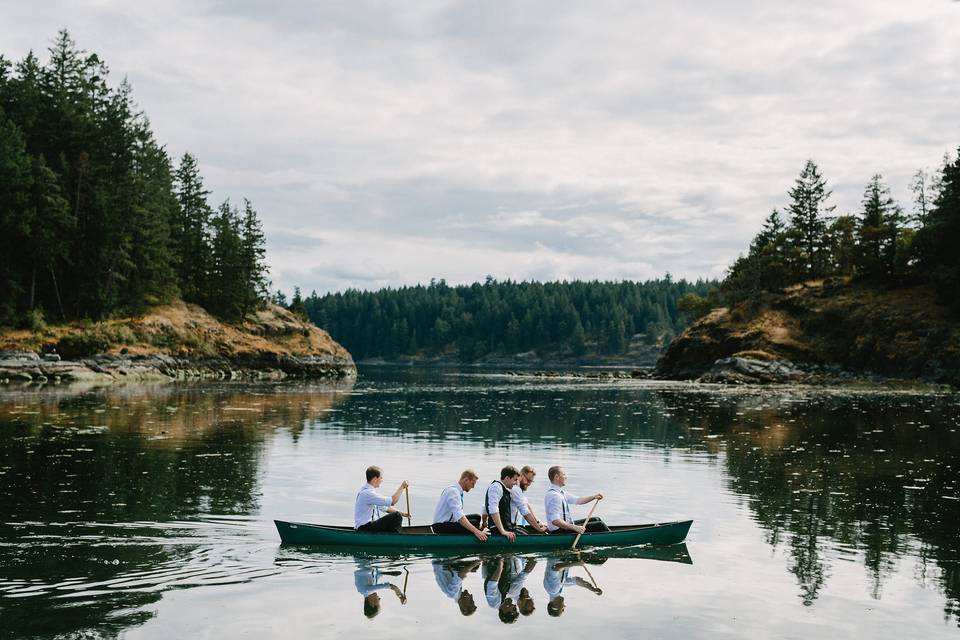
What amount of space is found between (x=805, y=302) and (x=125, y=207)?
7217 centimetres

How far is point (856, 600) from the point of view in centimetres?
1260

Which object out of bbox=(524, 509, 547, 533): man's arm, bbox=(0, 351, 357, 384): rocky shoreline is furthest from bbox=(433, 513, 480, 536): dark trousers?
bbox=(0, 351, 357, 384): rocky shoreline

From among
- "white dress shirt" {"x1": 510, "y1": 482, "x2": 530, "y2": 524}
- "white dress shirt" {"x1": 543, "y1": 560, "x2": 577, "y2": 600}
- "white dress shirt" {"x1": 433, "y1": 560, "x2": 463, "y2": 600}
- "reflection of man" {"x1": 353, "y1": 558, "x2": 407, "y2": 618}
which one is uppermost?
"white dress shirt" {"x1": 510, "y1": 482, "x2": 530, "y2": 524}

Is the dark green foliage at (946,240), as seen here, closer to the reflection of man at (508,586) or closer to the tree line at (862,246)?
the tree line at (862,246)

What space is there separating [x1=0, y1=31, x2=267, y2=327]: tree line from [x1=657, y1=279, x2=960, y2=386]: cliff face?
60.7 meters

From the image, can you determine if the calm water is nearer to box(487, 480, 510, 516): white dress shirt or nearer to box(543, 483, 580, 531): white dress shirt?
box(543, 483, 580, 531): white dress shirt

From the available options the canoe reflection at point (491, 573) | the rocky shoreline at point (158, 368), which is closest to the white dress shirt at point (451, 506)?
the canoe reflection at point (491, 573)

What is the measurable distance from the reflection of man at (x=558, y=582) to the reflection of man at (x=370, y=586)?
230 cm

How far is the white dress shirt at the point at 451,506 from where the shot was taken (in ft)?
51.5

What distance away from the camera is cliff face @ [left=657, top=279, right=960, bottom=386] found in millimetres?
75000

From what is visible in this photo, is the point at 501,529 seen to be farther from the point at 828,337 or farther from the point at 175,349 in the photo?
the point at 828,337

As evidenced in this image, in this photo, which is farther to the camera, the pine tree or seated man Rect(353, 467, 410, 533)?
the pine tree

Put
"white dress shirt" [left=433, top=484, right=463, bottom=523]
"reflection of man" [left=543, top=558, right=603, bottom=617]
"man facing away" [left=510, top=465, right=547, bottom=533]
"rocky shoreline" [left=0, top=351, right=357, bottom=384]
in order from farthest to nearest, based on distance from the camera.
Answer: "rocky shoreline" [left=0, top=351, right=357, bottom=384], "man facing away" [left=510, top=465, right=547, bottom=533], "white dress shirt" [left=433, top=484, right=463, bottom=523], "reflection of man" [left=543, top=558, right=603, bottom=617]

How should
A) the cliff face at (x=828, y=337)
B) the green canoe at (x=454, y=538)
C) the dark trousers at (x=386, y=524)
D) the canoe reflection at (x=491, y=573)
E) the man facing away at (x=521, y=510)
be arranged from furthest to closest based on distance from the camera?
the cliff face at (x=828, y=337)
the man facing away at (x=521, y=510)
the dark trousers at (x=386, y=524)
the green canoe at (x=454, y=538)
the canoe reflection at (x=491, y=573)
